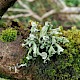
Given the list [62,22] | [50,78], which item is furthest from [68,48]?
[62,22]

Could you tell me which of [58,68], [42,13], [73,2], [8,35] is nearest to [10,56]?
[8,35]

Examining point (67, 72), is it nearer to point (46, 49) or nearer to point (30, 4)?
point (46, 49)

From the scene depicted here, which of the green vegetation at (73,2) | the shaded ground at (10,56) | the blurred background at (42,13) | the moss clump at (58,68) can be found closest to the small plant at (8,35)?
the shaded ground at (10,56)

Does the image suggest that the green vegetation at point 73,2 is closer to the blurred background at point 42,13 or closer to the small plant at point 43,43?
the blurred background at point 42,13

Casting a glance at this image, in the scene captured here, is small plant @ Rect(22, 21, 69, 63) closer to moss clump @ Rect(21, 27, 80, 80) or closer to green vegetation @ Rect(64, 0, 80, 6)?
moss clump @ Rect(21, 27, 80, 80)

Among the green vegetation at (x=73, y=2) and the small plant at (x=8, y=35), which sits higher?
the small plant at (x=8, y=35)

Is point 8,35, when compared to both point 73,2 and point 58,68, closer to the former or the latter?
point 58,68

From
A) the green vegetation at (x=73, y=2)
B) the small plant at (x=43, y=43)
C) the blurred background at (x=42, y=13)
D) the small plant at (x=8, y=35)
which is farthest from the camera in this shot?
the green vegetation at (x=73, y=2)
